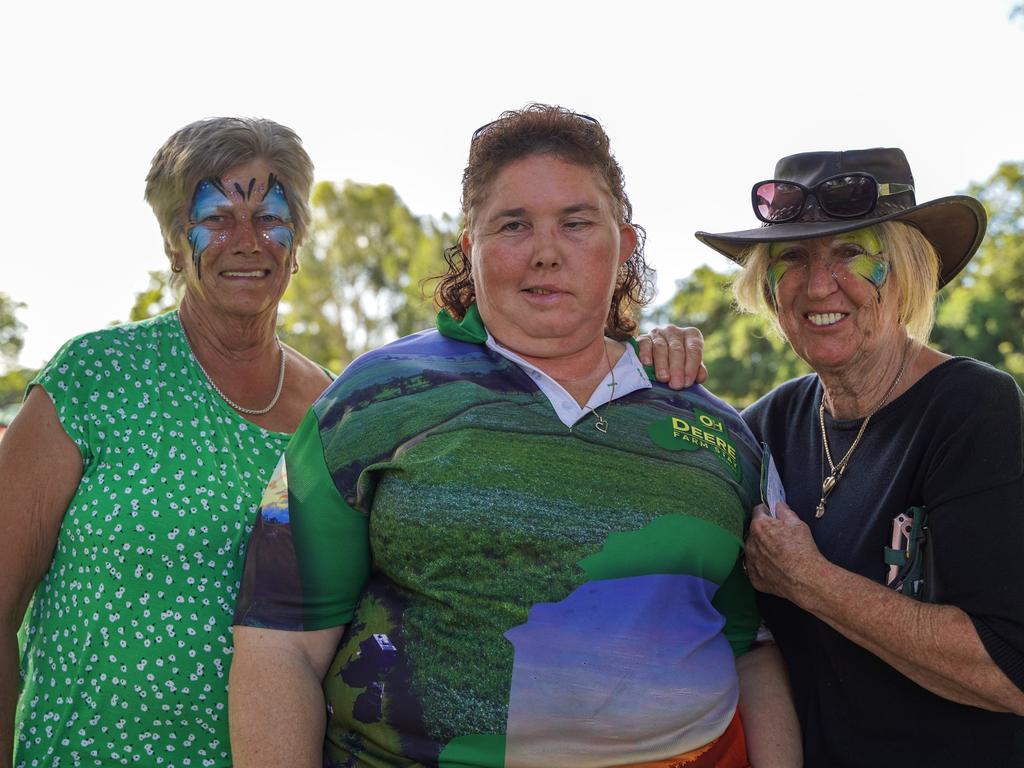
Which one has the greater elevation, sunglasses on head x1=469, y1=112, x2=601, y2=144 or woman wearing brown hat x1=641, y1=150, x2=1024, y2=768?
sunglasses on head x1=469, y1=112, x2=601, y2=144

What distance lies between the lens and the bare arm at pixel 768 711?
2.54 meters

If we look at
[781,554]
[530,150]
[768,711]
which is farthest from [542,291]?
[768,711]

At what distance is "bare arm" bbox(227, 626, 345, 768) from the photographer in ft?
7.11

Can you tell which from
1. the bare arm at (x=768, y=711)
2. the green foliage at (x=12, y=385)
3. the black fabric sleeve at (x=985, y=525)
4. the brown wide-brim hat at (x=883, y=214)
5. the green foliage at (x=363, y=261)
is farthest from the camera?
the green foliage at (x=363, y=261)

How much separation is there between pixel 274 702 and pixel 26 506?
982 millimetres

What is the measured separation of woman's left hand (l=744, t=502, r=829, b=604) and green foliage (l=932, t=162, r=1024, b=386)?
11.2 meters

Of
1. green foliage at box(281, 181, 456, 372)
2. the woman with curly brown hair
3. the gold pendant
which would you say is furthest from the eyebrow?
green foliage at box(281, 181, 456, 372)

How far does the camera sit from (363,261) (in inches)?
1148

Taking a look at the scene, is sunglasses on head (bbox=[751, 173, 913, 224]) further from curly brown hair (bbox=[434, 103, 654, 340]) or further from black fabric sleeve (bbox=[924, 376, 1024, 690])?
black fabric sleeve (bbox=[924, 376, 1024, 690])

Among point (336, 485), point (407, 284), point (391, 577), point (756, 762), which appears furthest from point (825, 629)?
point (407, 284)

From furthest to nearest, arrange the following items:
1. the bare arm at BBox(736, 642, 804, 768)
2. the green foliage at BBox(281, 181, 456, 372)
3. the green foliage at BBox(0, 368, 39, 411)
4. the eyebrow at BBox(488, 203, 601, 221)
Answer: the green foliage at BBox(281, 181, 456, 372) → the green foliage at BBox(0, 368, 39, 411) → the bare arm at BBox(736, 642, 804, 768) → the eyebrow at BBox(488, 203, 601, 221)

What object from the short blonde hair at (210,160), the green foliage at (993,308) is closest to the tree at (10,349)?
the short blonde hair at (210,160)

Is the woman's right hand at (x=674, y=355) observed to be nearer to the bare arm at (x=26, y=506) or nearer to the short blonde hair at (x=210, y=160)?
the short blonde hair at (x=210, y=160)

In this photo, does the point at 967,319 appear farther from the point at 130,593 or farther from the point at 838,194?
the point at 130,593
